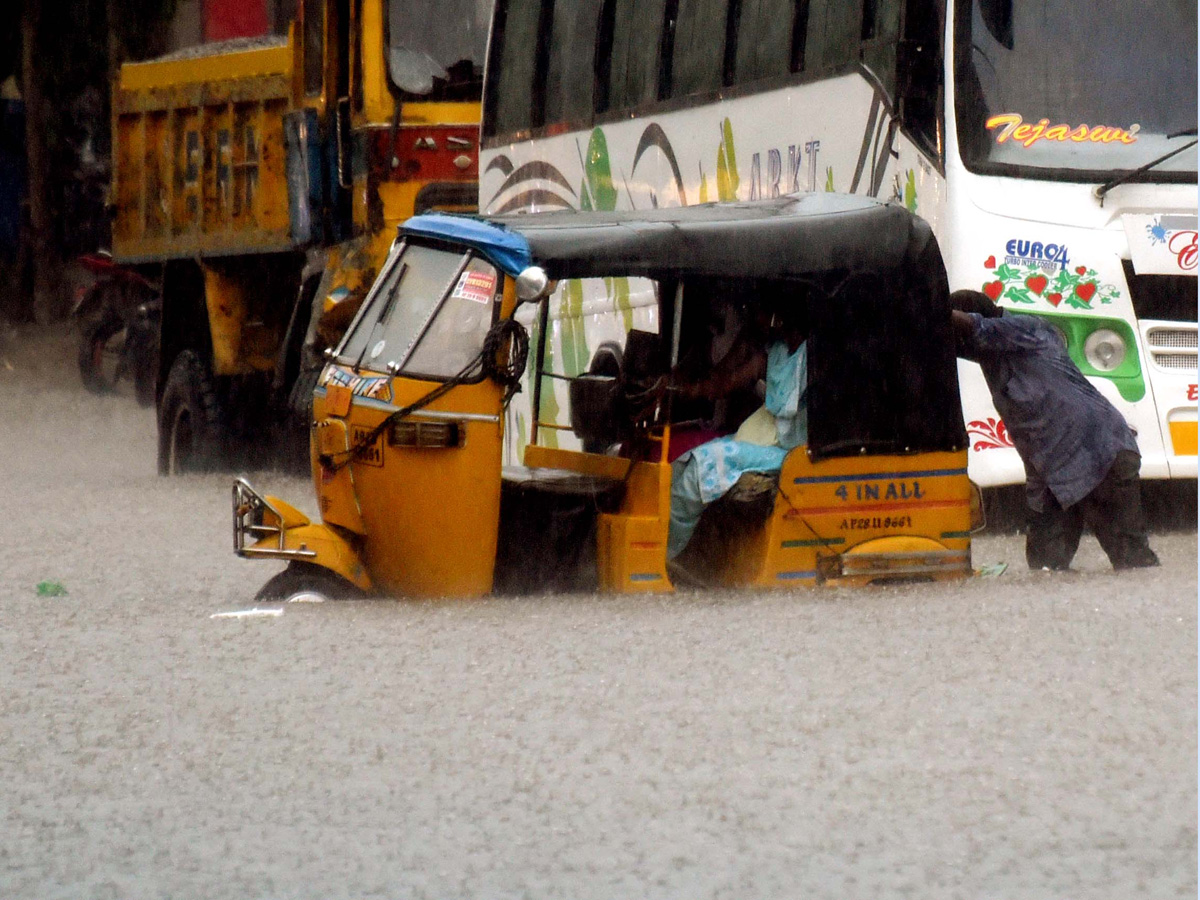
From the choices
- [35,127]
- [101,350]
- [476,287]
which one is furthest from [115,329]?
[476,287]

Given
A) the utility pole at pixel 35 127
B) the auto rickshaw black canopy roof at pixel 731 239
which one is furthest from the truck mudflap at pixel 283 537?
the utility pole at pixel 35 127

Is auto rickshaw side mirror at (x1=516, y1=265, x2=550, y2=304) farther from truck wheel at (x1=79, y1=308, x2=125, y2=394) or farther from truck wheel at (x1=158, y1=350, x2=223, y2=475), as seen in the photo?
truck wheel at (x1=79, y1=308, x2=125, y2=394)

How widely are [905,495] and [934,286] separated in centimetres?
79

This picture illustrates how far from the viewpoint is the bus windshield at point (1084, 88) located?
10.2m

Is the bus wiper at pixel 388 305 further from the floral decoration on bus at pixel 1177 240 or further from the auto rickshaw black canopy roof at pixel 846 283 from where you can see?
the floral decoration on bus at pixel 1177 240

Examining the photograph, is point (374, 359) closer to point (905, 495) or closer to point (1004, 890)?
point (905, 495)

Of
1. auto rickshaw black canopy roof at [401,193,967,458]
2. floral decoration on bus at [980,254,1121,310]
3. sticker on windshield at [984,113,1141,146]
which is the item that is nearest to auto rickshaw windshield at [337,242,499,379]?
auto rickshaw black canopy roof at [401,193,967,458]

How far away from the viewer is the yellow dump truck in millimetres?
14297

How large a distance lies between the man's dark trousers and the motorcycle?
1406 cm

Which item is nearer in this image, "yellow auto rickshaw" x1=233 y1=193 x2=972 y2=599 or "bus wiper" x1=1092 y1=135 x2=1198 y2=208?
"yellow auto rickshaw" x1=233 y1=193 x2=972 y2=599

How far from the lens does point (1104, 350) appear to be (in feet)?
33.9

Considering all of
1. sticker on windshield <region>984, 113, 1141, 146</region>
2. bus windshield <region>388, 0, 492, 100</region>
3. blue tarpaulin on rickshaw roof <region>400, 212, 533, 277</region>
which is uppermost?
bus windshield <region>388, 0, 492, 100</region>

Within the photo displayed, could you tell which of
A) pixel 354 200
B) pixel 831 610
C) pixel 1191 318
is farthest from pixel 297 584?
pixel 354 200

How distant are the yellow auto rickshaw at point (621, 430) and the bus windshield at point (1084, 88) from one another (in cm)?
160
